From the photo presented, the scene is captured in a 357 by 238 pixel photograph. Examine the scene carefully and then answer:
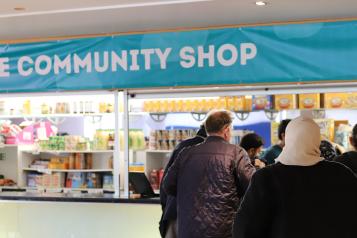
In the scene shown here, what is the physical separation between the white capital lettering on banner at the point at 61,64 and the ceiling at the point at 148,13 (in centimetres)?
32

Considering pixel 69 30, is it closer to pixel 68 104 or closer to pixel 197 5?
pixel 197 5

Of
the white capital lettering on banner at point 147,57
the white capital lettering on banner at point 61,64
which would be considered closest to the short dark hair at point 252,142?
the white capital lettering on banner at point 147,57

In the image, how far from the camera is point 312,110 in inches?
290

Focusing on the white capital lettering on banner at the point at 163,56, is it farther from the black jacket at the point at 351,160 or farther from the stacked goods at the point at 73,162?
the stacked goods at the point at 73,162

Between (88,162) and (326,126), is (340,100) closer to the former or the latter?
(326,126)

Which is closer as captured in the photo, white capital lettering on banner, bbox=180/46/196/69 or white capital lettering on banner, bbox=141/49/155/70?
white capital lettering on banner, bbox=180/46/196/69

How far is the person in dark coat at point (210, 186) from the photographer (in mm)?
3877

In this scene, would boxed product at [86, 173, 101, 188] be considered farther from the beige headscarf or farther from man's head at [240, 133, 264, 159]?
→ the beige headscarf

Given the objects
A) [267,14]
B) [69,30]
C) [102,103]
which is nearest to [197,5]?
[267,14]

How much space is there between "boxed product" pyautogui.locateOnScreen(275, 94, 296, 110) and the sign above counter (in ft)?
5.86

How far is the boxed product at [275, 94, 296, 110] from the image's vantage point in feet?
23.9

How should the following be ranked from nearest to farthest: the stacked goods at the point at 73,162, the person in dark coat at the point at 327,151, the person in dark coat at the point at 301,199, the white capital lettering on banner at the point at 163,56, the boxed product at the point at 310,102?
the person in dark coat at the point at 301,199 → the person in dark coat at the point at 327,151 → the white capital lettering on banner at the point at 163,56 → the boxed product at the point at 310,102 → the stacked goods at the point at 73,162

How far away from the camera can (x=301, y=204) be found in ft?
8.46

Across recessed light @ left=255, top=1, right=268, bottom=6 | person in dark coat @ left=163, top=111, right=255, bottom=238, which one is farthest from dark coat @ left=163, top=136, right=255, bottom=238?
recessed light @ left=255, top=1, right=268, bottom=6
